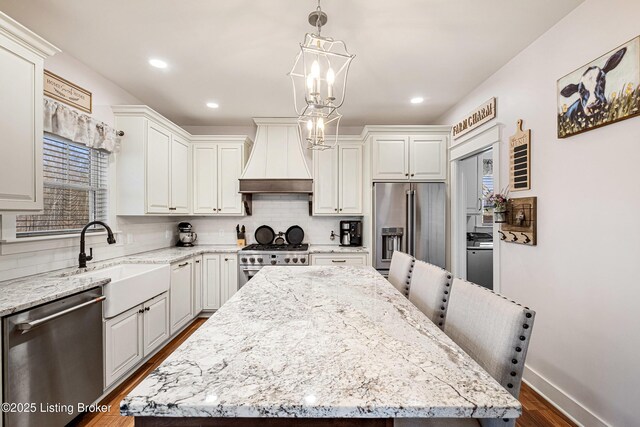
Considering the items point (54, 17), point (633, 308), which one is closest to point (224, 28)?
point (54, 17)

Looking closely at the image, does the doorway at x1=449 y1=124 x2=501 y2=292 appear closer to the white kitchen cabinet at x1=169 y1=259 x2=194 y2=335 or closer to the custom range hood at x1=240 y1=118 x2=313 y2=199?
the custom range hood at x1=240 y1=118 x2=313 y2=199

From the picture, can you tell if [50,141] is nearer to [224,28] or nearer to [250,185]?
[224,28]

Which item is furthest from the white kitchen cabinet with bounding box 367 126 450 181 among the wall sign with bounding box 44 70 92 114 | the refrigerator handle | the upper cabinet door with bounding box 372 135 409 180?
the wall sign with bounding box 44 70 92 114

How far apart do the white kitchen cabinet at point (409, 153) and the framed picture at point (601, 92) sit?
1.56 m

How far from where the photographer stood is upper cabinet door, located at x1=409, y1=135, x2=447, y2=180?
3498 mm

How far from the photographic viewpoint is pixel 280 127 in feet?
12.4

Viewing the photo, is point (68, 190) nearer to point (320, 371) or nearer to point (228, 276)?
point (228, 276)

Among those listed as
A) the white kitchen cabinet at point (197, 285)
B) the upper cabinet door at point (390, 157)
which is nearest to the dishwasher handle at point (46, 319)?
the white kitchen cabinet at point (197, 285)

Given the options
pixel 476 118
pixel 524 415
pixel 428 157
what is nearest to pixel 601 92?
pixel 476 118

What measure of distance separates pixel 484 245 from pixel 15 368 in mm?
4577

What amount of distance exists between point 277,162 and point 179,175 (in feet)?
4.09

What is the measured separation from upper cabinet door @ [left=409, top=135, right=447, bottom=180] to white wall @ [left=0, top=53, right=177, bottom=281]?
3.32 meters

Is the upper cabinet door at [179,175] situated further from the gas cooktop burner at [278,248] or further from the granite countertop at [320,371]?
the granite countertop at [320,371]

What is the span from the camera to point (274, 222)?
4.12 metres
